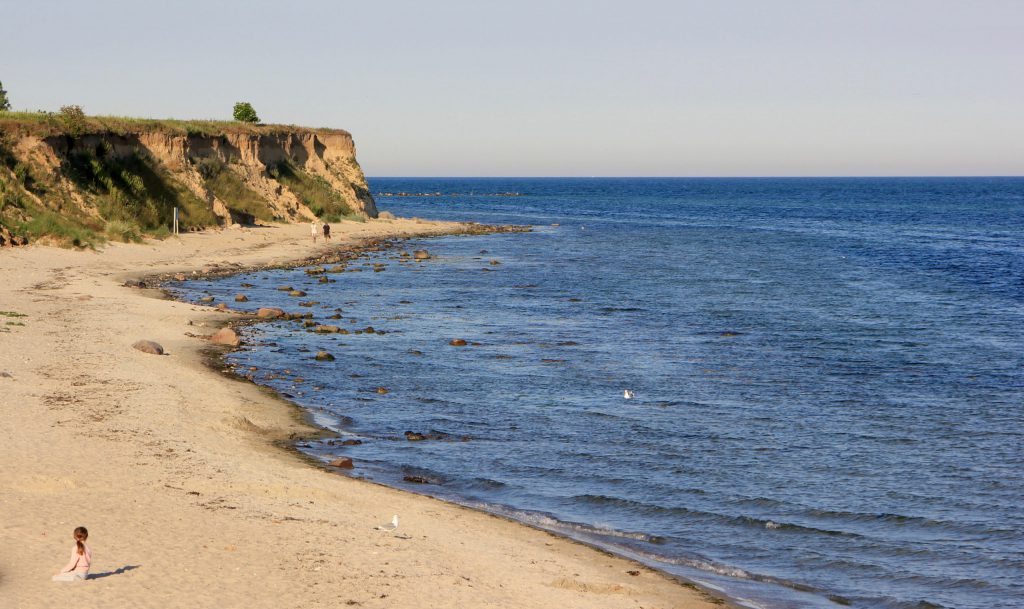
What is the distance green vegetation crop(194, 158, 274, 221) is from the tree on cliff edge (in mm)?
21453

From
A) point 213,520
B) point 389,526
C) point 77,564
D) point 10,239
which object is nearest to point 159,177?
point 10,239

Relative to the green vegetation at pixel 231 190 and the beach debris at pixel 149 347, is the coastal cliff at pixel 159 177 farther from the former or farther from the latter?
the beach debris at pixel 149 347

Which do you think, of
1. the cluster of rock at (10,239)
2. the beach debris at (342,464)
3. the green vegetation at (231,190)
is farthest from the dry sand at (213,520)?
the green vegetation at (231,190)

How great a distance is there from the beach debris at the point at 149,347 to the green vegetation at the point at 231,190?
1874 inches

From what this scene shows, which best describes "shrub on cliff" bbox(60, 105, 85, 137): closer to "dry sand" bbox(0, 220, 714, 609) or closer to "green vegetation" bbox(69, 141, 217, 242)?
"green vegetation" bbox(69, 141, 217, 242)

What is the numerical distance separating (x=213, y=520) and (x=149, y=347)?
14.7 meters

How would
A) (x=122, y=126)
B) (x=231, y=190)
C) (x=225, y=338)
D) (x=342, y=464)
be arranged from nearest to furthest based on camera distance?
(x=342, y=464) < (x=225, y=338) < (x=122, y=126) < (x=231, y=190)

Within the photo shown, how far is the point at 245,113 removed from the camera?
101625mm

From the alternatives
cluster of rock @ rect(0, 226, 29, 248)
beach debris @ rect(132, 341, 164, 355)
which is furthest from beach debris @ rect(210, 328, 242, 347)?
cluster of rock @ rect(0, 226, 29, 248)

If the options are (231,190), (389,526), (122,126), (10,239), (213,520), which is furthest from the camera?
(231,190)

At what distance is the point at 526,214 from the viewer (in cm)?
14162

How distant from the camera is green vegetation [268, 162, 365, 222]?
297 ft

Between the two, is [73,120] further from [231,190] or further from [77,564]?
[77,564]

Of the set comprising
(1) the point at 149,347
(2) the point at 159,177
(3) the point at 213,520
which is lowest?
(3) the point at 213,520
